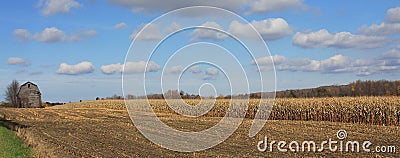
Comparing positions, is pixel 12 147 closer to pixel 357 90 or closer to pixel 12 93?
pixel 357 90

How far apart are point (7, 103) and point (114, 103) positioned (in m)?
33.8

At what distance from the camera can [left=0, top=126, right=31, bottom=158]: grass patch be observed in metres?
14.9

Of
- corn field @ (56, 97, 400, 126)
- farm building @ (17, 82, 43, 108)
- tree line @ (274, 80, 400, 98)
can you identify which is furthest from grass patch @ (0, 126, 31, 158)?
farm building @ (17, 82, 43, 108)

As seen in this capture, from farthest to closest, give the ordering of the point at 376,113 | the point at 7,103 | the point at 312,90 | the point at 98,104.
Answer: the point at 7,103, the point at 98,104, the point at 312,90, the point at 376,113

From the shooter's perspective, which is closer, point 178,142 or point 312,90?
point 178,142

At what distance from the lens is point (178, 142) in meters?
17.8

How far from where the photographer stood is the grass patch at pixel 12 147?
14.9 m

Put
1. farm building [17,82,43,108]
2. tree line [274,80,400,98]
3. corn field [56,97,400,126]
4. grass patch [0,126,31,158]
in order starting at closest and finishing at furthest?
1. grass patch [0,126,31,158]
2. corn field [56,97,400,126]
3. tree line [274,80,400,98]
4. farm building [17,82,43,108]

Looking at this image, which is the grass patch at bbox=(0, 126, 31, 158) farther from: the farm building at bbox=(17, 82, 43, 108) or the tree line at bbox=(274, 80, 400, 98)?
the farm building at bbox=(17, 82, 43, 108)

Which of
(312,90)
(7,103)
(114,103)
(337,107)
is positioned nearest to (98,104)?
(114,103)

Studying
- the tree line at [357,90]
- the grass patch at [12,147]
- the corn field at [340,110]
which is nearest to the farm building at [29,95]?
the tree line at [357,90]

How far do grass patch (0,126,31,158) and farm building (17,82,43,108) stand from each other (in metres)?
60.8

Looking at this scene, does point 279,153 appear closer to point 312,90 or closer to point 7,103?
point 312,90

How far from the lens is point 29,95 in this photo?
258 feet
